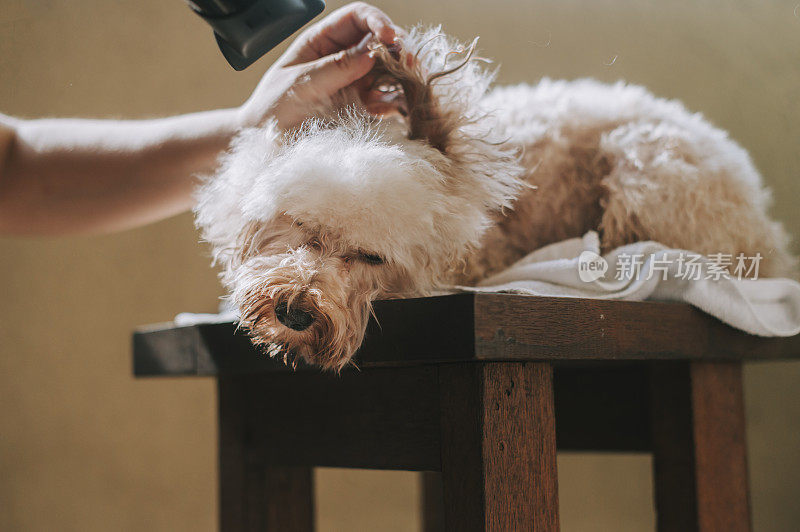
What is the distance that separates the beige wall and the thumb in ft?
0.18

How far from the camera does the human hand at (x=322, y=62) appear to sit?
0.62 m

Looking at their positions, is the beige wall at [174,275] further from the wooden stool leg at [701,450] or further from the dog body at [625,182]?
the wooden stool leg at [701,450]

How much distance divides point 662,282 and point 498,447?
25 centimetres

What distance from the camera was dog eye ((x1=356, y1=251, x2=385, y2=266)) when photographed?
58 cm

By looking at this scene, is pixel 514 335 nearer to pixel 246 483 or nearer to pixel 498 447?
pixel 498 447

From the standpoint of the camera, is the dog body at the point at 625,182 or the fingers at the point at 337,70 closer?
the fingers at the point at 337,70

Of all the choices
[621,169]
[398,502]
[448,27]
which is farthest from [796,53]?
[398,502]

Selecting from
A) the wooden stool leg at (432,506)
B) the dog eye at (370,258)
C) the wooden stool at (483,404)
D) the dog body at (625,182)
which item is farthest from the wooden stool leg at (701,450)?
the wooden stool leg at (432,506)

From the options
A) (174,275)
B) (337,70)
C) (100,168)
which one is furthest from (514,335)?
(174,275)

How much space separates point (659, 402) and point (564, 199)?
0.82ft

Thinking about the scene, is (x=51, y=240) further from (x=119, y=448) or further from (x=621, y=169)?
(x=621, y=169)

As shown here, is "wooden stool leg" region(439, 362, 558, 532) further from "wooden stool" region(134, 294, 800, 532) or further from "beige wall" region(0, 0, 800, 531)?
"beige wall" region(0, 0, 800, 531)

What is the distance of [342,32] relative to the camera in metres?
0.64

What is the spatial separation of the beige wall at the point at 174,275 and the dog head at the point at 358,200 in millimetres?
59
